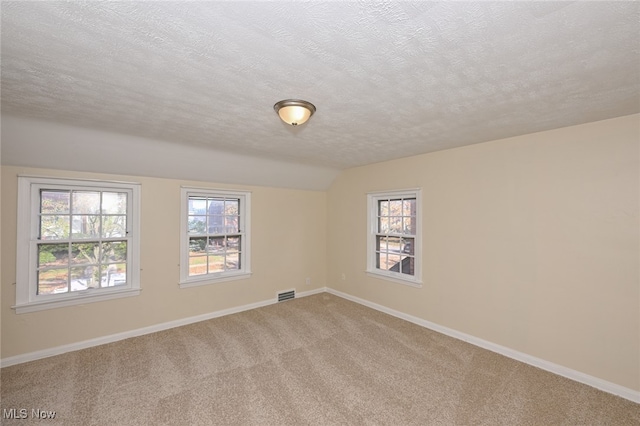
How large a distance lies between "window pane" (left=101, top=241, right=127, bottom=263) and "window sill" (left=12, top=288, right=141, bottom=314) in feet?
1.33

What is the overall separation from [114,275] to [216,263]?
1.29m

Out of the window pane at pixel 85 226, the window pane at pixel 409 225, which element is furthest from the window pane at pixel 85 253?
the window pane at pixel 409 225

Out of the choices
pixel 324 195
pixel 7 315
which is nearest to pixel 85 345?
pixel 7 315

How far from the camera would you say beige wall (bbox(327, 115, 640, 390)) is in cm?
241

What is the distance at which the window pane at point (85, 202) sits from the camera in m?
3.25

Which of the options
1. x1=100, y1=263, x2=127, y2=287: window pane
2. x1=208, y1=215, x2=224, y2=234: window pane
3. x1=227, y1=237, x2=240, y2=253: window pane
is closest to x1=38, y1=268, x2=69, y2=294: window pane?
x1=100, y1=263, x2=127, y2=287: window pane

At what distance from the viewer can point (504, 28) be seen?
131 cm

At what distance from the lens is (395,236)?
4.36 metres

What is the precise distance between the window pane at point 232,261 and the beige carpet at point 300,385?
113cm

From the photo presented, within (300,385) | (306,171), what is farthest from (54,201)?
(300,385)

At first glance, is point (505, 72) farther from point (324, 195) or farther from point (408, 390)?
point (324, 195)

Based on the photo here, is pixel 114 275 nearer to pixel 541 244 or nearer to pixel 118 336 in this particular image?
pixel 118 336

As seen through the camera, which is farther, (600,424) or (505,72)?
(600,424)

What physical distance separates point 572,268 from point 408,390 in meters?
1.98
